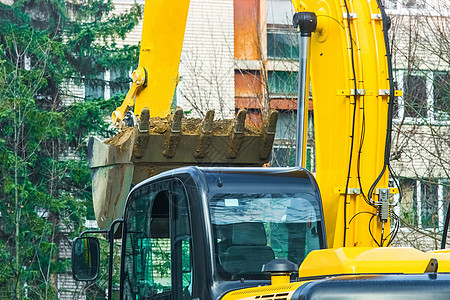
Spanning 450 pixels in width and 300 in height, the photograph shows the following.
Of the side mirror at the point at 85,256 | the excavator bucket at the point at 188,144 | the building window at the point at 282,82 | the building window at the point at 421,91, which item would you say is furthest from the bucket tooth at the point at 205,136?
the building window at the point at 282,82

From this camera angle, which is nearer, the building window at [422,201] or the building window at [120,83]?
the building window at [422,201]

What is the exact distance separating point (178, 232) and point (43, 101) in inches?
690

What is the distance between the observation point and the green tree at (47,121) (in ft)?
67.0

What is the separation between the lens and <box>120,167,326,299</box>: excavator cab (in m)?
5.45

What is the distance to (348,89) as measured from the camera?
735cm

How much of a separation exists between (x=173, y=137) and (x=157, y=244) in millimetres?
3157

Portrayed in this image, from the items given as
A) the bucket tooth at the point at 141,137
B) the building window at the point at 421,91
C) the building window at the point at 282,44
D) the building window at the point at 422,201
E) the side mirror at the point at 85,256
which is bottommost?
the side mirror at the point at 85,256

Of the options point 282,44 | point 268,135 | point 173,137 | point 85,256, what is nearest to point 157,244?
point 85,256

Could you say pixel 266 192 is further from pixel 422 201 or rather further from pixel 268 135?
pixel 422 201

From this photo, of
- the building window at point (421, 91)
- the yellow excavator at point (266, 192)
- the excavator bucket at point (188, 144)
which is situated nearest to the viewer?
the yellow excavator at point (266, 192)

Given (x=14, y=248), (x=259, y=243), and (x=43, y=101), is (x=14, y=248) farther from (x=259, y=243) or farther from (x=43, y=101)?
(x=259, y=243)

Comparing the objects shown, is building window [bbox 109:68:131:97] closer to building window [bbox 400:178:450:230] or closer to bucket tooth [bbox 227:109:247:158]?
building window [bbox 400:178:450:230]

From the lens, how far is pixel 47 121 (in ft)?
68.3

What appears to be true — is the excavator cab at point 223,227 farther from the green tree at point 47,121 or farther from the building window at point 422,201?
the building window at point 422,201
